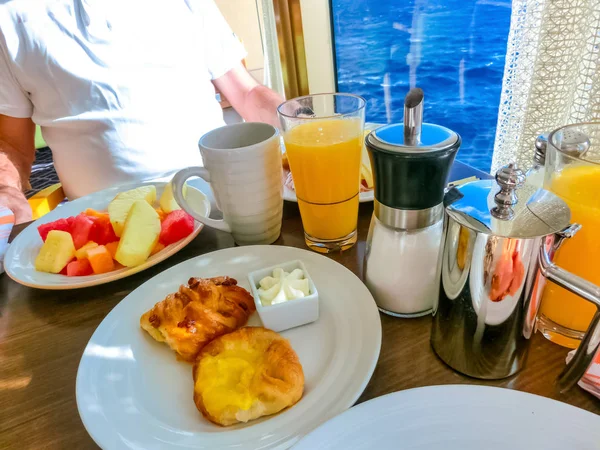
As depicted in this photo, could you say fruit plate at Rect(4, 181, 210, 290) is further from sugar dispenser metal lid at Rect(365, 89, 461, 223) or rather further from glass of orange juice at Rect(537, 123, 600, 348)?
glass of orange juice at Rect(537, 123, 600, 348)

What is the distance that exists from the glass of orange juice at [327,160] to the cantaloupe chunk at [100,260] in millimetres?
370

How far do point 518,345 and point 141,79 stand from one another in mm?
1340

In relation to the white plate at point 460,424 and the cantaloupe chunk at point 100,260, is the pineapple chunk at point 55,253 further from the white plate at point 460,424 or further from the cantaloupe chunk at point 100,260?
the white plate at point 460,424

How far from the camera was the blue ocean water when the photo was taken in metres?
2.12

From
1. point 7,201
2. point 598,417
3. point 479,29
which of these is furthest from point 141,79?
point 479,29

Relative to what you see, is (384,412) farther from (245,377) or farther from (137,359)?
(137,359)

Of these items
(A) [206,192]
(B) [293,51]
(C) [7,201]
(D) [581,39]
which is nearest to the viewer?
(D) [581,39]

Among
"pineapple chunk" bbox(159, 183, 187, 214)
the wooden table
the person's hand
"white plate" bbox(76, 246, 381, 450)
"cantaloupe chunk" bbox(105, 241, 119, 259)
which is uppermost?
"pineapple chunk" bbox(159, 183, 187, 214)

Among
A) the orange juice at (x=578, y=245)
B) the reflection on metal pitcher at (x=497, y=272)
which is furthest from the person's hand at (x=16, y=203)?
the orange juice at (x=578, y=245)

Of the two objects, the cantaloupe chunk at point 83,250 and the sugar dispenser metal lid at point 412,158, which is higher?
the sugar dispenser metal lid at point 412,158

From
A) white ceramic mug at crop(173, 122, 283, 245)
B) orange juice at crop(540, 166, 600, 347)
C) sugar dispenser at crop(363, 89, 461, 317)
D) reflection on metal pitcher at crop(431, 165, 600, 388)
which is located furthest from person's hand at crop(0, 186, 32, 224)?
orange juice at crop(540, 166, 600, 347)

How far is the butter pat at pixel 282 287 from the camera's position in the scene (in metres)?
0.60

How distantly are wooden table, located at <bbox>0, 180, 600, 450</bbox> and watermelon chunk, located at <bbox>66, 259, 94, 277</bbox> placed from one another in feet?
0.11

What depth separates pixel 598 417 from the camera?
0.41 m
